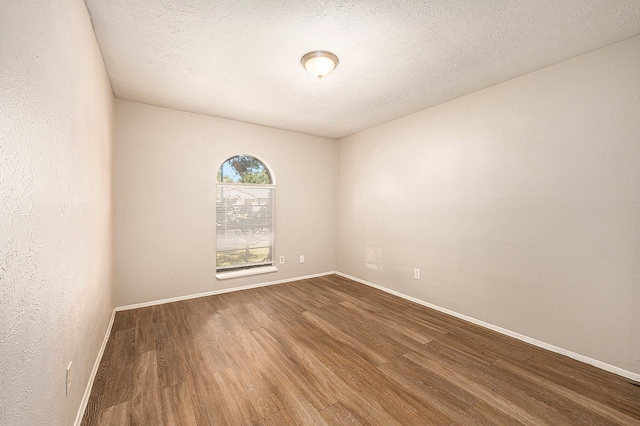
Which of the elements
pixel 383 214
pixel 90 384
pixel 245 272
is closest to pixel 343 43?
pixel 383 214

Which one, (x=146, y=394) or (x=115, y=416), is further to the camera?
(x=146, y=394)

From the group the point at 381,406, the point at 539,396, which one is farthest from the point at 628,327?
the point at 381,406

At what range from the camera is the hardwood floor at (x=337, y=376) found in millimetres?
1630

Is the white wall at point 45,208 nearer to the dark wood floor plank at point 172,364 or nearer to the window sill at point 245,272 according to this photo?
the dark wood floor plank at point 172,364

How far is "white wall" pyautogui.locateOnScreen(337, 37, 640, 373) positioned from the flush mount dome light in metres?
1.71

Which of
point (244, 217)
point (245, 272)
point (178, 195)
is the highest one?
point (178, 195)

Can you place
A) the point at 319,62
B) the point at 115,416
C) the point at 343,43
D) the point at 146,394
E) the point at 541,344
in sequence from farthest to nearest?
the point at 541,344, the point at 319,62, the point at 343,43, the point at 146,394, the point at 115,416

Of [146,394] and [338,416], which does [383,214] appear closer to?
[338,416]

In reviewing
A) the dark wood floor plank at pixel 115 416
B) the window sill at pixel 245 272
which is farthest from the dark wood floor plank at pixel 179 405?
the window sill at pixel 245 272

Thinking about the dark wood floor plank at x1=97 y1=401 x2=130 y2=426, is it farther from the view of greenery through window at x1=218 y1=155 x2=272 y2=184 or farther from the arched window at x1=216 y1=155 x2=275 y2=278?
the view of greenery through window at x1=218 y1=155 x2=272 y2=184

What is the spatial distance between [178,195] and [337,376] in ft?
9.71

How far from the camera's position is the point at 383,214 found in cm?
409

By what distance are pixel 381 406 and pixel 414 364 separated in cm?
58

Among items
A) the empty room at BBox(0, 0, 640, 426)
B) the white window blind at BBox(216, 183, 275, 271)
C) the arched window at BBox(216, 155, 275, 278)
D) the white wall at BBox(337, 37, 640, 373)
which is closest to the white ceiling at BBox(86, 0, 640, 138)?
the empty room at BBox(0, 0, 640, 426)
